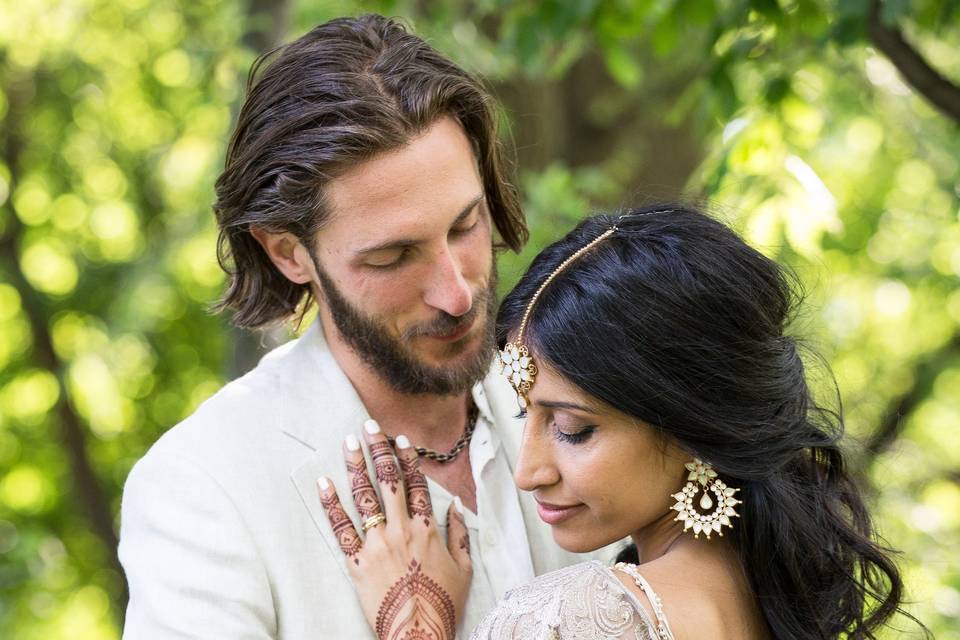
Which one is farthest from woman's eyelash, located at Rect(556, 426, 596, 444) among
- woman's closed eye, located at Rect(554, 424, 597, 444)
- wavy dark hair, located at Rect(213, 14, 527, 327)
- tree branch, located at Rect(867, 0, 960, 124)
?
tree branch, located at Rect(867, 0, 960, 124)

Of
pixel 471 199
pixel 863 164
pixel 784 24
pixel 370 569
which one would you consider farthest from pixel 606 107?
pixel 370 569

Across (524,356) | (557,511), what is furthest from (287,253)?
(557,511)

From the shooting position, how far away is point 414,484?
2.78 metres

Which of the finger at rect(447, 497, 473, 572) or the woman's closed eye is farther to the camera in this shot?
the finger at rect(447, 497, 473, 572)

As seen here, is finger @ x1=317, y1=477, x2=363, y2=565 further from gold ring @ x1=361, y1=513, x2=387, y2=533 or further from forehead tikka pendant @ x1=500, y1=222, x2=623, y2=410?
forehead tikka pendant @ x1=500, y1=222, x2=623, y2=410

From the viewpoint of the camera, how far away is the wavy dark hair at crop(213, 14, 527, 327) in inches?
111

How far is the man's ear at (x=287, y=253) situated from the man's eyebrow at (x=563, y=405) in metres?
0.99

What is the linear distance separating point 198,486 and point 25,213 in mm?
8910

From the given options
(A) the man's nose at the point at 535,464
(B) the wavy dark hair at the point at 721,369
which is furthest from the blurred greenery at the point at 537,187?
(A) the man's nose at the point at 535,464

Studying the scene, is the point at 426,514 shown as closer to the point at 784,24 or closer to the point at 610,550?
the point at 610,550

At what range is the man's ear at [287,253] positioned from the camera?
303 cm

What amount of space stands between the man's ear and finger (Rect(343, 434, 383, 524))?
0.50 meters

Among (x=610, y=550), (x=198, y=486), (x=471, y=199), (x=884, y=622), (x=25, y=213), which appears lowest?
(x=25, y=213)

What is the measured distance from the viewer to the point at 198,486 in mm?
2588
